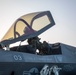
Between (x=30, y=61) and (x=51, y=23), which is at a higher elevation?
(x=51, y=23)

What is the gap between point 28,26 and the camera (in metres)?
7.87

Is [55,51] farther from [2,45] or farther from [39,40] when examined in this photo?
[2,45]

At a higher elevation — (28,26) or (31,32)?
(28,26)

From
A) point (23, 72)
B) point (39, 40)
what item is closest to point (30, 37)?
point (39, 40)

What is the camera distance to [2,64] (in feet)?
19.0

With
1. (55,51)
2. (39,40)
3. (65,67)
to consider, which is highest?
(39,40)

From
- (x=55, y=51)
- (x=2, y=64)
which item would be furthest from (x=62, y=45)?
(x=2, y=64)

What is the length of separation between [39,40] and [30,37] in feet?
2.84

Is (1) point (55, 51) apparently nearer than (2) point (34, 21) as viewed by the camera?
No

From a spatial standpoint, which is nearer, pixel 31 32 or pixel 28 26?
pixel 31 32

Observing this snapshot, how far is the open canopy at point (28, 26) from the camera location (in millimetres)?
7289

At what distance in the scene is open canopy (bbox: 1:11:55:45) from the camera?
23.9 ft

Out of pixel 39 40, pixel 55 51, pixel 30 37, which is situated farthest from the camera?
pixel 55 51

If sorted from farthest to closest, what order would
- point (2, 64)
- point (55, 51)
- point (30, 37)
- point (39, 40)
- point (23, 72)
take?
point (55, 51) → point (39, 40) → point (30, 37) → point (23, 72) → point (2, 64)
